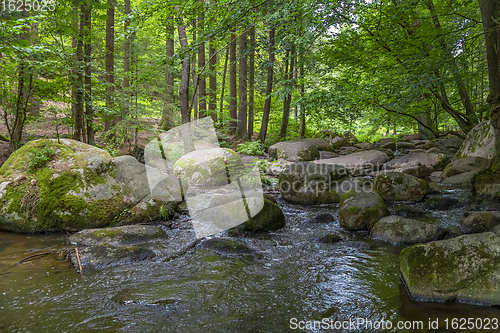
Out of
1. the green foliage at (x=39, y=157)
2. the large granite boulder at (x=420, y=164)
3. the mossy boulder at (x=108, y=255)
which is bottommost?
the mossy boulder at (x=108, y=255)

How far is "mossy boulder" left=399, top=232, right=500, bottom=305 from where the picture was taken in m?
3.04

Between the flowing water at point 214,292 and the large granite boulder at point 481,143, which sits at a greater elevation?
the large granite boulder at point 481,143

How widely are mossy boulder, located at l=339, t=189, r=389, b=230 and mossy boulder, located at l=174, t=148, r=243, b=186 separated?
3.59m

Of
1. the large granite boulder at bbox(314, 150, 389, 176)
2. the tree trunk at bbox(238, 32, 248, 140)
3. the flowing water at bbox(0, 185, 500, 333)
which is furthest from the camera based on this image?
the tree trunk at bbox(238, 32, 248, 140)

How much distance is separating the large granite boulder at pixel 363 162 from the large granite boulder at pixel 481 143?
2.60 meters

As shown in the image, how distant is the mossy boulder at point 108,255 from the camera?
13.6 feet

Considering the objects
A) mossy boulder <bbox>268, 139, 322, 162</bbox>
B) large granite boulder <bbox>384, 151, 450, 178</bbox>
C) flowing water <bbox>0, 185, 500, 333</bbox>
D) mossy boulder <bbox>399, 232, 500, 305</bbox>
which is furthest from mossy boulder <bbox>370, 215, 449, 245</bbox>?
mossy boulder <bbox>268, 139, 322, 162</bbox>

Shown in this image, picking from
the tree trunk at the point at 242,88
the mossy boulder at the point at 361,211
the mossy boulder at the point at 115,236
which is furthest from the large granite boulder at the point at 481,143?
the tree trunk at the point at 242,88

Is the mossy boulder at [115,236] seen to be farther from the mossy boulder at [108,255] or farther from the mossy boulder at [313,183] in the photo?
the mossy boulder at [313,183]

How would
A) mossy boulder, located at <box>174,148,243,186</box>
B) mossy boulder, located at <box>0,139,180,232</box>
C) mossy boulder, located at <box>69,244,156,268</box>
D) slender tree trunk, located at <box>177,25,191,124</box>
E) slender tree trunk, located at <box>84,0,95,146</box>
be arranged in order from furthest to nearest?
slender tree trunk, located at <box>177,25,191,124</box> < mossy boulder, located at <box>174,148,243,186</box> < slender tree trunk, located at <box>84,0,95,146</box> < mossy boulder, located at <box>0,139,180,232</box> < mossy boulder, located at <box>69,244,156,268</box>

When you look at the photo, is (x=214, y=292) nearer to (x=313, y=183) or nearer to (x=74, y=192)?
(x=74, y=192)

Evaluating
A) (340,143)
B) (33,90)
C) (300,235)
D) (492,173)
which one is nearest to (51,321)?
(300,235)

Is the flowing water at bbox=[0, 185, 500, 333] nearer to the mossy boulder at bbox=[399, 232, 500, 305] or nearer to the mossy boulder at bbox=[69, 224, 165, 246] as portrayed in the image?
the mossy boulder at bbox=[399, 232, 500, 305]

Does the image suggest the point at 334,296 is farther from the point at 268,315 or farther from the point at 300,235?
the point at 300,235
